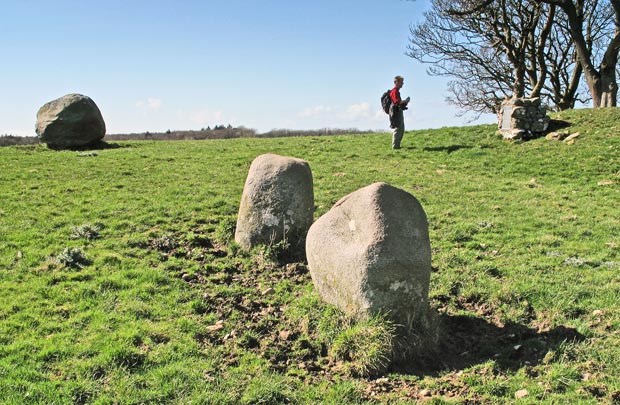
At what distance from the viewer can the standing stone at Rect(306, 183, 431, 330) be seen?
21.0 ft

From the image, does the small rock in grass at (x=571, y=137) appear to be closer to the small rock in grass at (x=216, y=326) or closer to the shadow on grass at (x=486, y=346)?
the shadow on grass at (x=486, y=346)

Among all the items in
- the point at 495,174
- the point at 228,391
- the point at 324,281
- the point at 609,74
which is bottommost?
the point at 228,391

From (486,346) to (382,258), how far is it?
178 centimetres

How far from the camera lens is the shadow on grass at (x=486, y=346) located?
6242 mm

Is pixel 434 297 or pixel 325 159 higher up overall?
pixel 325 159

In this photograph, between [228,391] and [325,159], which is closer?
[228,391]

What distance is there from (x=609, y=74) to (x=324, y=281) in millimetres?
23592

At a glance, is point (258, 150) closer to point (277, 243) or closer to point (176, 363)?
point (277, 243)

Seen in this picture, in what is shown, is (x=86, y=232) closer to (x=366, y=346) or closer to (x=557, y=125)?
(x=366, y=346)

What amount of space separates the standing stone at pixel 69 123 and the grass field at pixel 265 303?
803 centimetres

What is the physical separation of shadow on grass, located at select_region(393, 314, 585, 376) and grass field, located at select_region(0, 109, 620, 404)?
0.08ft

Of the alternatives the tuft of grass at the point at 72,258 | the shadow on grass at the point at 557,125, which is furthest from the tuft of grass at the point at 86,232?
the shadow on grass at the point at 557,125

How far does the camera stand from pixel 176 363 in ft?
20.1

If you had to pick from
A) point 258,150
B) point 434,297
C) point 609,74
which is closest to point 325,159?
point 258,150
